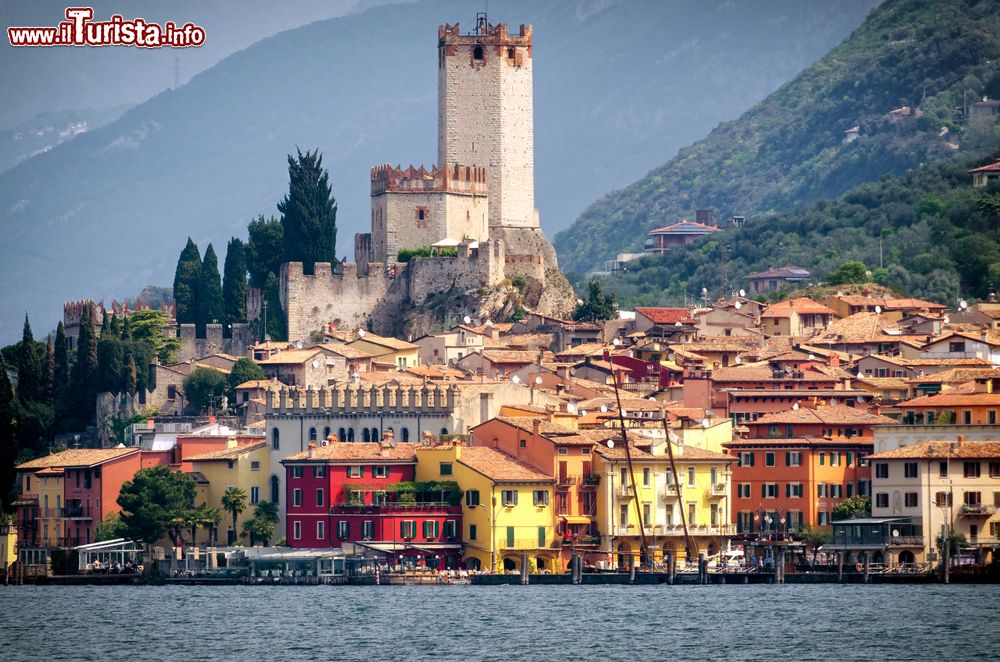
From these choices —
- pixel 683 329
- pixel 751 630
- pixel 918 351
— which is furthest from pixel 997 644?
pixel 683 329

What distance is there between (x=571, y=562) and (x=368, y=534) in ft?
21.9

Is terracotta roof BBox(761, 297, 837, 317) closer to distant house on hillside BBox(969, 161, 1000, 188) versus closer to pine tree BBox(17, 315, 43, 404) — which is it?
distant house on hillside BBox(969, 161, 1000, 188)

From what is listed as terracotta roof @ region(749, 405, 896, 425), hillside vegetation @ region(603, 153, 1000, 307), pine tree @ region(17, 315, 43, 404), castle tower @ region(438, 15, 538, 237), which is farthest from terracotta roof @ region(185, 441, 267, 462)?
hillside vegetation @ region(603, 153, 1000, 307)

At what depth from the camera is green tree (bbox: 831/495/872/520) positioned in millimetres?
90438

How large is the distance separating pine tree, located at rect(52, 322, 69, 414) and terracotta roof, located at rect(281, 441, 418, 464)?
932 inches

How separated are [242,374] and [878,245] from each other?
58.8 meters

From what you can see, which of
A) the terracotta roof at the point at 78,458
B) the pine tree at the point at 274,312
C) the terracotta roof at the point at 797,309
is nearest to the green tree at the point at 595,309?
the terracotta roof at the point at 797,309

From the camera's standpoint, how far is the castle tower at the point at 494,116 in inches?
5064

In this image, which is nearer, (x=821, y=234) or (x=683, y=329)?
(x=683, y=329)

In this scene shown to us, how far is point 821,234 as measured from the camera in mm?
176750

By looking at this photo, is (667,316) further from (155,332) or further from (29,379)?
(29,379)

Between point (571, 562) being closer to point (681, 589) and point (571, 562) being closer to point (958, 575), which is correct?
point (681, 589)

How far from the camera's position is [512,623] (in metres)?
79.0

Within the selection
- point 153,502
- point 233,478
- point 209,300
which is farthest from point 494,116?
point 153,502
